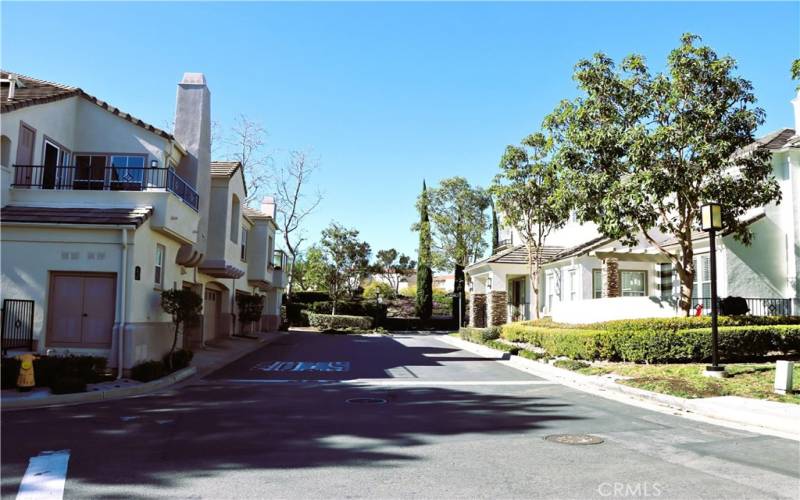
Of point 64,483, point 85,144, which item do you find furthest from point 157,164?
point 64,483

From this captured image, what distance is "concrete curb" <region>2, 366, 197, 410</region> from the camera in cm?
1073

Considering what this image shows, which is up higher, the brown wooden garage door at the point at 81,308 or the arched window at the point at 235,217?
the arched window at the point at 235,217

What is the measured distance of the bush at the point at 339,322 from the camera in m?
44.7

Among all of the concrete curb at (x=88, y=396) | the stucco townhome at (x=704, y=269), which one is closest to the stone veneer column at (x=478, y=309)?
the stucco townhome at (x=704, y=269)

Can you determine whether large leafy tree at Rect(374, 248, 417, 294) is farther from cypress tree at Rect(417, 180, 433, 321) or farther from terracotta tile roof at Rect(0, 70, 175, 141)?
terracotta tile roof at Rect(0, 70, 175, 141)

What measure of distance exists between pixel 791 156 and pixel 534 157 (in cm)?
1033

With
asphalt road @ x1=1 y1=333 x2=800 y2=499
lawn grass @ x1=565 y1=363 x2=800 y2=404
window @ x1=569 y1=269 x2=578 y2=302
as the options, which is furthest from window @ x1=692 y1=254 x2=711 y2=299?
asphalt road @ x1=1 y1=333 x2=800 y2=499

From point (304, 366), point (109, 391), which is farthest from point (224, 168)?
point (109, 391)

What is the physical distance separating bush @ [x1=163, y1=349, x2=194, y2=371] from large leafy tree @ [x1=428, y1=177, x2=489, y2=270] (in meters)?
33.9

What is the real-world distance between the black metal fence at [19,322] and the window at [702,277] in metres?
20.5

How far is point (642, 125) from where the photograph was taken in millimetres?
16797

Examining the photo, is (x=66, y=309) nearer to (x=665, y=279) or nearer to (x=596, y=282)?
(x=665, y=279)

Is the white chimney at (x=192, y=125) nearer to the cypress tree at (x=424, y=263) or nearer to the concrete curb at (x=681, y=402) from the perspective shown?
the concrete curb at (x=681, y=402)

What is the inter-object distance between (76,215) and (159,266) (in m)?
2.74
